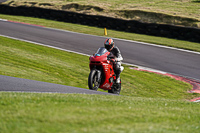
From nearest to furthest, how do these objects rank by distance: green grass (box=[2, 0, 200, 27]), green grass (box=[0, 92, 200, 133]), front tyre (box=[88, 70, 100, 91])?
green grass (box=[0, 92, 200, 133]) < front tyre (box=[88, 70, 100, 91]) < green grass (box=[2, 0, 200, 27])

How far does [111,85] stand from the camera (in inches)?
410

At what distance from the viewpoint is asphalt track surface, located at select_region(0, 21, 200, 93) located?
58.0 ft

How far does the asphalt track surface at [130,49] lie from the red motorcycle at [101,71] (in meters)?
7.60

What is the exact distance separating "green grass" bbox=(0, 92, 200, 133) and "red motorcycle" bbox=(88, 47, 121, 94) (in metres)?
2.24

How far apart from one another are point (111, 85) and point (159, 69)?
24.1ft

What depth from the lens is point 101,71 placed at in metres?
9.69

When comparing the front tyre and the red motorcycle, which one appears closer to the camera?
the front tyre

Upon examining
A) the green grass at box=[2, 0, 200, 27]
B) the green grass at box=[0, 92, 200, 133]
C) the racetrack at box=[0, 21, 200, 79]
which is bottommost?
the racetrack at box=[0, 21, 200, 79]

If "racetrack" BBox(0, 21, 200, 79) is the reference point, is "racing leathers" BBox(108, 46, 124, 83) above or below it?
above

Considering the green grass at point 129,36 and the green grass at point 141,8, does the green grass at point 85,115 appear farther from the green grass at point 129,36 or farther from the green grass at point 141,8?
the green grass at point 141,8

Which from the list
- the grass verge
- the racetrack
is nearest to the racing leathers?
the grass verge

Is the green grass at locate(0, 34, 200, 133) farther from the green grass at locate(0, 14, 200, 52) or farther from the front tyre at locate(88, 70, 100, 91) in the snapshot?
the green grass at locate(0, 14, 200, 52)

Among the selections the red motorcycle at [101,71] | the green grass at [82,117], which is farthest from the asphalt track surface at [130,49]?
the green grass at [82,117]

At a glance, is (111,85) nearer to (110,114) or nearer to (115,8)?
(110,114)
